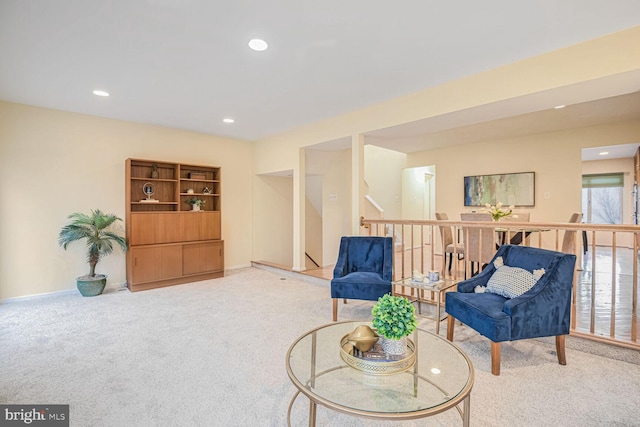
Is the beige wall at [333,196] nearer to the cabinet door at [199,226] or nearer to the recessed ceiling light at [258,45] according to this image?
the cabinet door at [199,226]

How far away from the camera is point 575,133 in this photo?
533cm

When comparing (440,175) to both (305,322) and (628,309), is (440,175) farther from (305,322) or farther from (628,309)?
(305,322)

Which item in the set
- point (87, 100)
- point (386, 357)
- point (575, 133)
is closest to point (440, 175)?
point (575, 133)

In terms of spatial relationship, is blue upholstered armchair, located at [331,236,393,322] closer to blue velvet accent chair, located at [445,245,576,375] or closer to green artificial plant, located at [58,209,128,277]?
blue velvet accent chair, located at [445,245,576,375]

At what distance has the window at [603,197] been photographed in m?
7.87

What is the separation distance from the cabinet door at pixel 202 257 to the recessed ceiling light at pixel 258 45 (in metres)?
3.54

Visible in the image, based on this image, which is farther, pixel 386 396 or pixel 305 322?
pixel 305 322

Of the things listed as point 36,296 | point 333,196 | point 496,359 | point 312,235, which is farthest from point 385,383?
point 312,235

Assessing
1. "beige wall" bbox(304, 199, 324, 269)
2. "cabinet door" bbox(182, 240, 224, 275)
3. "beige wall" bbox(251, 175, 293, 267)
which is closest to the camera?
"cabinet door" bbox(182, 240, 224, 275)

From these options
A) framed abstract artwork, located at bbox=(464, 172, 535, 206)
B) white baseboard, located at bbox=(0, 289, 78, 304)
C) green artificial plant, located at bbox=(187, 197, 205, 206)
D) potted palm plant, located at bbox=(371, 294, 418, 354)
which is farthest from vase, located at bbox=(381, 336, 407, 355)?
framed abstract artwork, located at bbox=(464, 172, 535, 206)

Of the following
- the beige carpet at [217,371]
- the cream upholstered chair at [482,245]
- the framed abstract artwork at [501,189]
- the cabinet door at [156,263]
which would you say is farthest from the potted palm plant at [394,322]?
the framed abstract artwork at [501,189]

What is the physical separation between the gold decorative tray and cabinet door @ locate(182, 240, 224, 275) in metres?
4.04

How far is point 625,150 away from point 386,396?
27.6 ft

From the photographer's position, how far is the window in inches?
310
